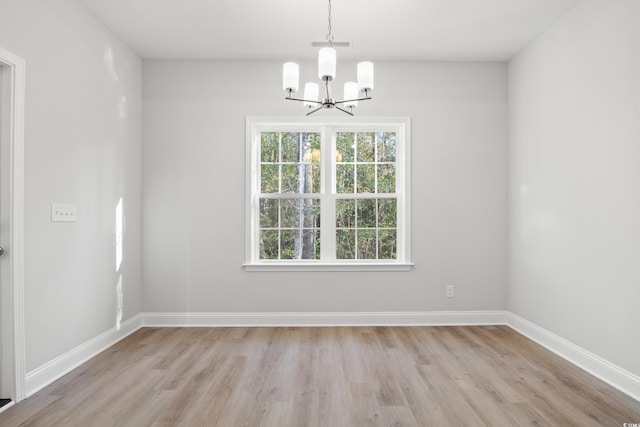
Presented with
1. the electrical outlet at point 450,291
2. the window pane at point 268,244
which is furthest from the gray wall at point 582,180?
the window pane at point 268,244

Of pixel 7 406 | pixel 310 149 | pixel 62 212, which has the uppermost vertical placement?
pixel 310 149

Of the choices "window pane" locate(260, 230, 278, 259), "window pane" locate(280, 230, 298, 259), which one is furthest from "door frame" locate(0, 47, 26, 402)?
"window pane" locate(280, 230, 298, 259)

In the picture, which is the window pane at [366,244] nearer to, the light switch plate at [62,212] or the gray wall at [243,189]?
the gray wall at [243,189]

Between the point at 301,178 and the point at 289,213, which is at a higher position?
the point at 301,178

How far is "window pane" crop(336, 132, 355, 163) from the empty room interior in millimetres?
35

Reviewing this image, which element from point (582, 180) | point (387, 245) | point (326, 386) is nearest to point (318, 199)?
point (387, 245)

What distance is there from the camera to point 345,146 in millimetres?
4344

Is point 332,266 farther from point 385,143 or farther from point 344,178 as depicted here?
point 385,143

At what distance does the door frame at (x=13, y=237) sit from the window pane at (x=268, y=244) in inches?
87.3

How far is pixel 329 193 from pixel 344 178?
242mm

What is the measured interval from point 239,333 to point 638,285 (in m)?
3.22

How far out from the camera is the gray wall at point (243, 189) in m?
4.16

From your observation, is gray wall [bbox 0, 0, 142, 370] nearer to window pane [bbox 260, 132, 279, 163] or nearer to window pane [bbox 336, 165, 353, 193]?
window pane [bbox 260, 132, 279, 163]

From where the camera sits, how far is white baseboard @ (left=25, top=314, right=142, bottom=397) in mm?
2592
